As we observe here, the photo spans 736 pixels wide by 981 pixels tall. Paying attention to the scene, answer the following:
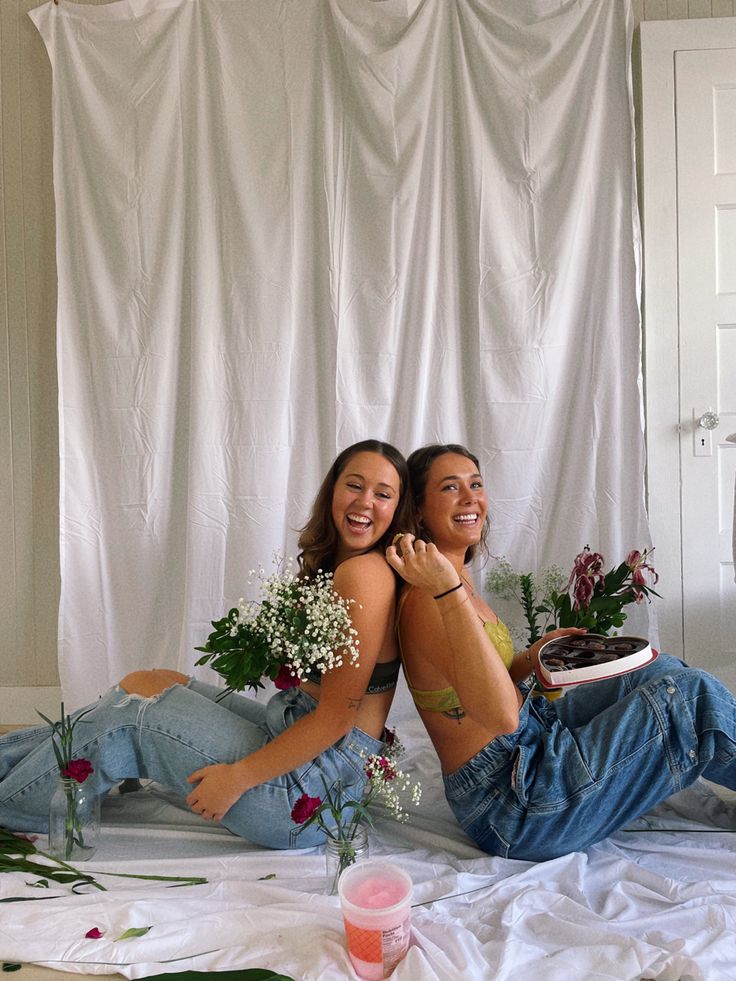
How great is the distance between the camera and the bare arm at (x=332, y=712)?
175 centimetres

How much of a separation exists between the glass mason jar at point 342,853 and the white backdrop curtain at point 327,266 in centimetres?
145

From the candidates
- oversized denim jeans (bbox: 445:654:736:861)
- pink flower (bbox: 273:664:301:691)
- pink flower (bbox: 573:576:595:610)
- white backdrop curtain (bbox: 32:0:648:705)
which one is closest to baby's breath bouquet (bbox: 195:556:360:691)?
pink flower (bbox: 273:664:301:691)

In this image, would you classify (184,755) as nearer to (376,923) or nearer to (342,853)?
(342,853)

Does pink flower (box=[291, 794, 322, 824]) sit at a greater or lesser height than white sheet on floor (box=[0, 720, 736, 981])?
greater

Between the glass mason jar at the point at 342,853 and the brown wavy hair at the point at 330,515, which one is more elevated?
the brown wavy hair at the point at 330,515

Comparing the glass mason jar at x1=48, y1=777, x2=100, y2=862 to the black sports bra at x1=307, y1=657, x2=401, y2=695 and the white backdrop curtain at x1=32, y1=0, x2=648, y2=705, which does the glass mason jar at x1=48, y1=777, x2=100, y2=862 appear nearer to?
the black sports bra at x1=307, y1=657, x2=401, y2=695

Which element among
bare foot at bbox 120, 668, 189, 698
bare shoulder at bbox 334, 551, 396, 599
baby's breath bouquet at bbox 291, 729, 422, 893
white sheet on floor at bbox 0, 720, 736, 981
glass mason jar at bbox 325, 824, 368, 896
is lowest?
white sheet on floor at bbox 0, 720, 736, 981

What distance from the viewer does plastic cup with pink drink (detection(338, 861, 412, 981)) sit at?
1.48 meters

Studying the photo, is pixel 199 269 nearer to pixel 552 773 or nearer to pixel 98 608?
pixel 98 608

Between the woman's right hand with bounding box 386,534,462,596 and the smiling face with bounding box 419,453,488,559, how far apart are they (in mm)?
329

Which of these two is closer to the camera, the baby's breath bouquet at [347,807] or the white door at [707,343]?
the baby's breath bouquet at [347,807]

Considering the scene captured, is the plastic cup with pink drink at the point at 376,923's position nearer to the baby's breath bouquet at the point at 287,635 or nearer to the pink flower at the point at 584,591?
the baby's breath bouquet at the point at 287,635

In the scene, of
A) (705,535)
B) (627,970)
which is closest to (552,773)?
(627,970)

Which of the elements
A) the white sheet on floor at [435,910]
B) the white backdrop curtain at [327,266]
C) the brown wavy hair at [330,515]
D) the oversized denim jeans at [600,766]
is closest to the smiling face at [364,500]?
the brown wavy hair at [330,515]
